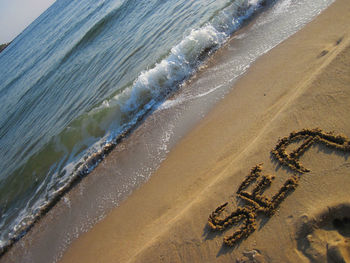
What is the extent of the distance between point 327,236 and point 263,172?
1.28 metres

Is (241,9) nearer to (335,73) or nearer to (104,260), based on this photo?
(335,73)

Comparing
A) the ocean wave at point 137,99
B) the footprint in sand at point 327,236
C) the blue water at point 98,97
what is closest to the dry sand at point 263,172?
the footprint in sand at point 327,236

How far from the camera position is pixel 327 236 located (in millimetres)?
2963

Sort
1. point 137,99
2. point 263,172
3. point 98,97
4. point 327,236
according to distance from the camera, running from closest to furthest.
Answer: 1. point 327,236
2. point 263,172
3. point 137,99
4. point 98,97

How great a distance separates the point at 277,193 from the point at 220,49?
651 centimetres

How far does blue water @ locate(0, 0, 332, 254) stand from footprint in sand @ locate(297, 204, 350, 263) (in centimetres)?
533

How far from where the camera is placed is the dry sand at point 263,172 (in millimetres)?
3182

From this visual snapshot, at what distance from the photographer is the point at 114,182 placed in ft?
20.2

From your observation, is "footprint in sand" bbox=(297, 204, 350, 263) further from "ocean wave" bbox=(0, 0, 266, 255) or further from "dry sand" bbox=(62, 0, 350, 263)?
"ocean wave" bbox=(0, 0, 266, 255)

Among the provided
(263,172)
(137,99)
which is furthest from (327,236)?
(137,99)

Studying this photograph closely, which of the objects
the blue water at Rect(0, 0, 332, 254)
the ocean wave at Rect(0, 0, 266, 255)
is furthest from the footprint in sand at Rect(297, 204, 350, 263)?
the ocean wave at Rect(0, 0, 266, 255)

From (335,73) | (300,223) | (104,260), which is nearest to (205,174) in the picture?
(300,223)

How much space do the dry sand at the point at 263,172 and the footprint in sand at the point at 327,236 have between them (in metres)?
0.01

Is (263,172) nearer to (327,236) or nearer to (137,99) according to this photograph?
(327,236)
